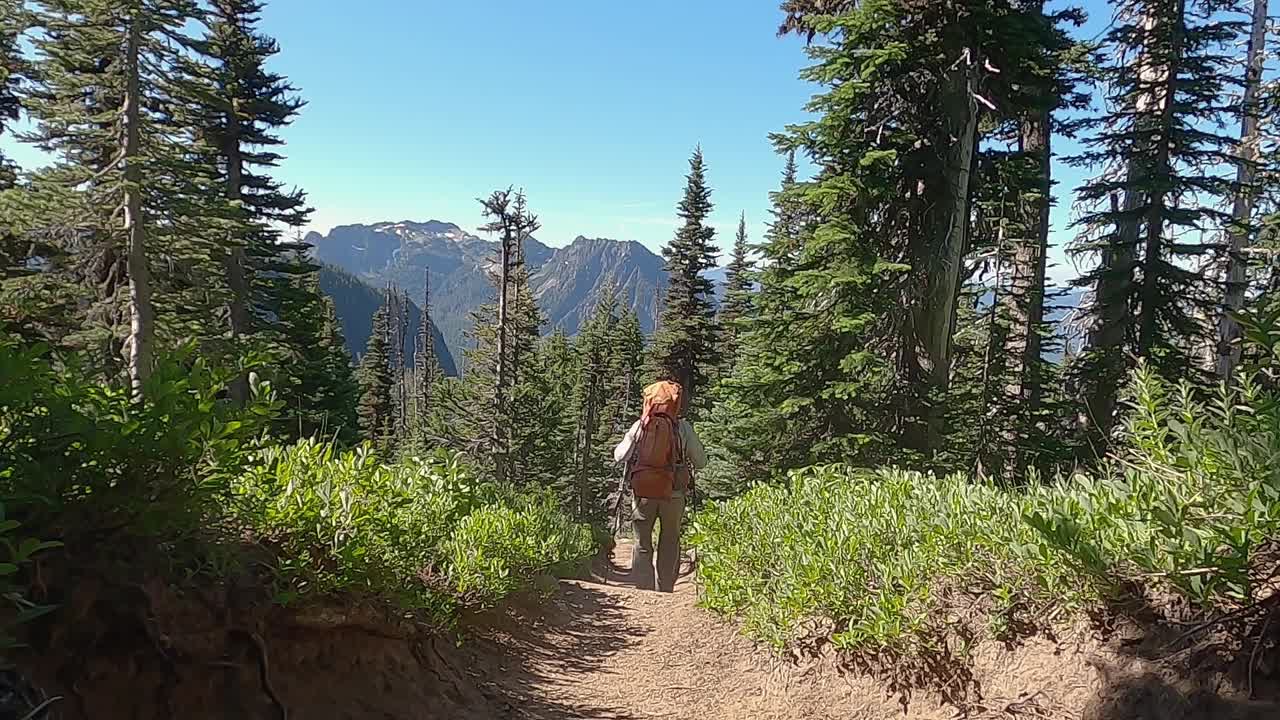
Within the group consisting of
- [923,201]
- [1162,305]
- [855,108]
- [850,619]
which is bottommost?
[850,619]

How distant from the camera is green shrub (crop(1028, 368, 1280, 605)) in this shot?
7.37 feet

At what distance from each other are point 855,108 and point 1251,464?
21.6ft

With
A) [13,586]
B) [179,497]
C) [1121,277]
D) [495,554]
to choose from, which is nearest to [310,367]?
[495,554]

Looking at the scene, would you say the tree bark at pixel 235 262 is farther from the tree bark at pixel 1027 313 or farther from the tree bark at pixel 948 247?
the tree bark at pixel 1027 313

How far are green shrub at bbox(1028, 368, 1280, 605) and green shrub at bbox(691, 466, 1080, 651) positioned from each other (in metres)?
0.18

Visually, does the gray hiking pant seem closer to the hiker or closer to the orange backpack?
the hiker

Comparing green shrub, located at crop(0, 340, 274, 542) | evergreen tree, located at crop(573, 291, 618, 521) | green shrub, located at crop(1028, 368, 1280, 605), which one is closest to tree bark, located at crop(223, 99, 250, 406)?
green shrub, located at crop(0, 340, 274, 542)

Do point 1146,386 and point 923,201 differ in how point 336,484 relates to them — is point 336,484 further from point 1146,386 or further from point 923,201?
point 923,201

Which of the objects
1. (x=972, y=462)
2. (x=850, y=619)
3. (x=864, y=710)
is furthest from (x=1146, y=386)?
(x=972, y=462)

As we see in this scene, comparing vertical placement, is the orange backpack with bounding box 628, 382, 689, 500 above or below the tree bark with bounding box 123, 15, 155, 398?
below

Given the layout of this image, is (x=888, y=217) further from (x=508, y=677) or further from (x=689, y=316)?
(x=689, y=316)

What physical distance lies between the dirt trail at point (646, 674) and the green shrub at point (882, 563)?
0.23 metres

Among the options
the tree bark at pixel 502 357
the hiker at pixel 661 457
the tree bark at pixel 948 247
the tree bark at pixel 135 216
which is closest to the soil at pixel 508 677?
the hiker at pixel 661 457

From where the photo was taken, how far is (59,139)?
1412 centimetres
